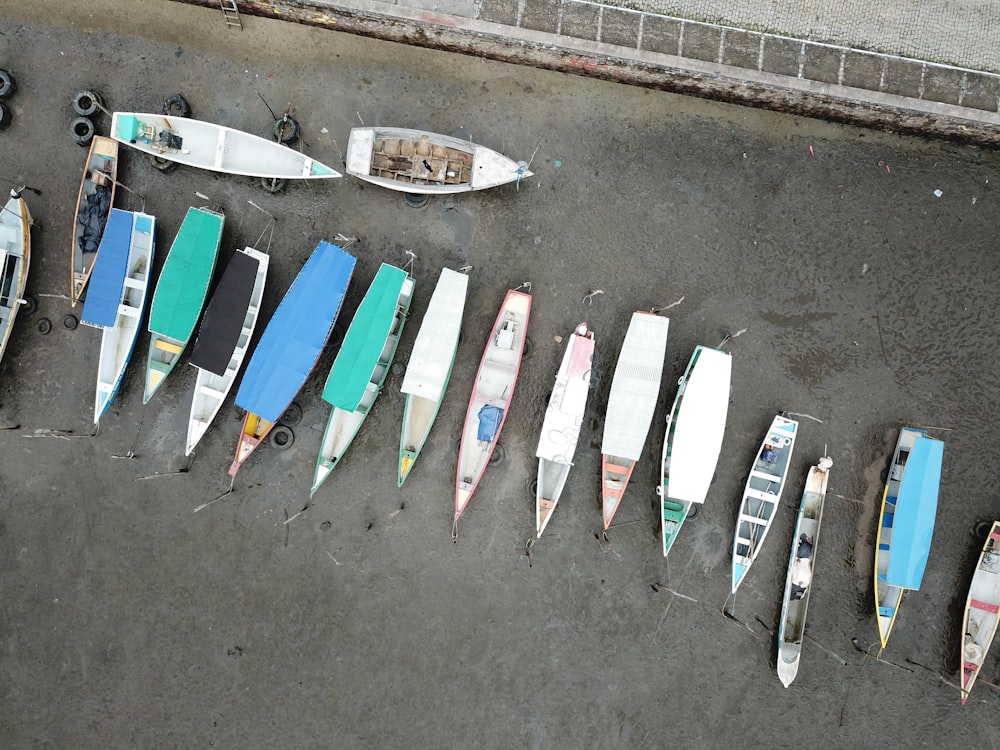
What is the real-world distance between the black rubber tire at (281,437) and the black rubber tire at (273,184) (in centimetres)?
491

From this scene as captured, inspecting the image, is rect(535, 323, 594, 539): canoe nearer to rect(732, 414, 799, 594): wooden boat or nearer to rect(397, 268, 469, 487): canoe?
rect(397, 268, 469, 487): canoe

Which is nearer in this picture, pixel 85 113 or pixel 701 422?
pixel 701 422

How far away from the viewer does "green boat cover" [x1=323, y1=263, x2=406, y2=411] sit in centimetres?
1179

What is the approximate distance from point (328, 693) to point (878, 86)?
1657cm

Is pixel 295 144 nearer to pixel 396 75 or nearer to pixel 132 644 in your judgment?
pixel 396 75

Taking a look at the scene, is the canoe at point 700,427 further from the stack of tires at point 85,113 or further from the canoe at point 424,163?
the stack of tires at point 85,113

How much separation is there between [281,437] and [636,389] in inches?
293

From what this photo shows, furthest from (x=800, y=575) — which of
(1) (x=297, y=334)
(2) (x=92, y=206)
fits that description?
(2) (x=92, y=206)

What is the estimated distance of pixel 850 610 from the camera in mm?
12766

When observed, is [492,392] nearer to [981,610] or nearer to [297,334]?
[297,334]

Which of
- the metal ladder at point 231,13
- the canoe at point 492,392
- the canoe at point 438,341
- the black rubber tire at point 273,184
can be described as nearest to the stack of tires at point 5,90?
the metal ladder at point 231,13

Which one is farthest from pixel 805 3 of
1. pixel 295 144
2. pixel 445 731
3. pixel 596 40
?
pixel 445 731

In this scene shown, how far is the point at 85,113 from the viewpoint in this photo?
12.4m

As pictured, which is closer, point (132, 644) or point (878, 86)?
point (878, 86)
